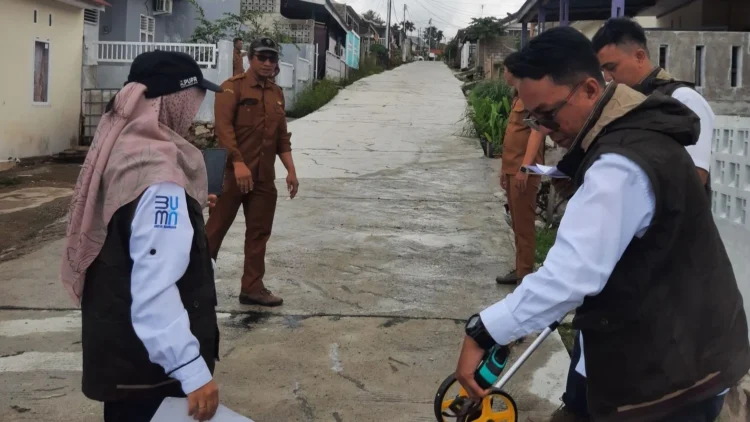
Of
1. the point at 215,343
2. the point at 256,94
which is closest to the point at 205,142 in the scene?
the point at 256,94

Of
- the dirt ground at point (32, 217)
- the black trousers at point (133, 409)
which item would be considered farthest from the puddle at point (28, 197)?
the black trousers at point (133, 409)

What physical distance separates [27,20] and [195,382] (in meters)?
12.7

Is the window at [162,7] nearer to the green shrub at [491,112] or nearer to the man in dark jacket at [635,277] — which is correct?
the green shrub at [491,112]

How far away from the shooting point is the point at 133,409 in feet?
7.53

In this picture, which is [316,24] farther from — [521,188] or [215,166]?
[215,166]

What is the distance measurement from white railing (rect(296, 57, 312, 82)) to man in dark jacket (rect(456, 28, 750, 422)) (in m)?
19.3

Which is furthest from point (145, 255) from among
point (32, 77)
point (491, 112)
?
point (32, 77)

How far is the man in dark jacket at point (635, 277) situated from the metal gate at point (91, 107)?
575 inches

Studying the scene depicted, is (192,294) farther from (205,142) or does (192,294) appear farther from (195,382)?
(205,142)

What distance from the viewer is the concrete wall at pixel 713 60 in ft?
24.5

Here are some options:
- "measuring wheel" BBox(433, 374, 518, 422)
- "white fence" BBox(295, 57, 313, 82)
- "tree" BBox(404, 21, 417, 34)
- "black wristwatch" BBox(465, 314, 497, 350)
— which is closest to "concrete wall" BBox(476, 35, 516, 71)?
"white fence" BBox(295, 57, 313, 82)

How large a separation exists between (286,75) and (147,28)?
3543 mm

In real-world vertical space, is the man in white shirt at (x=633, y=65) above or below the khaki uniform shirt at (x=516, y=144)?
above

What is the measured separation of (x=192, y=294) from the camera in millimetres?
2227
